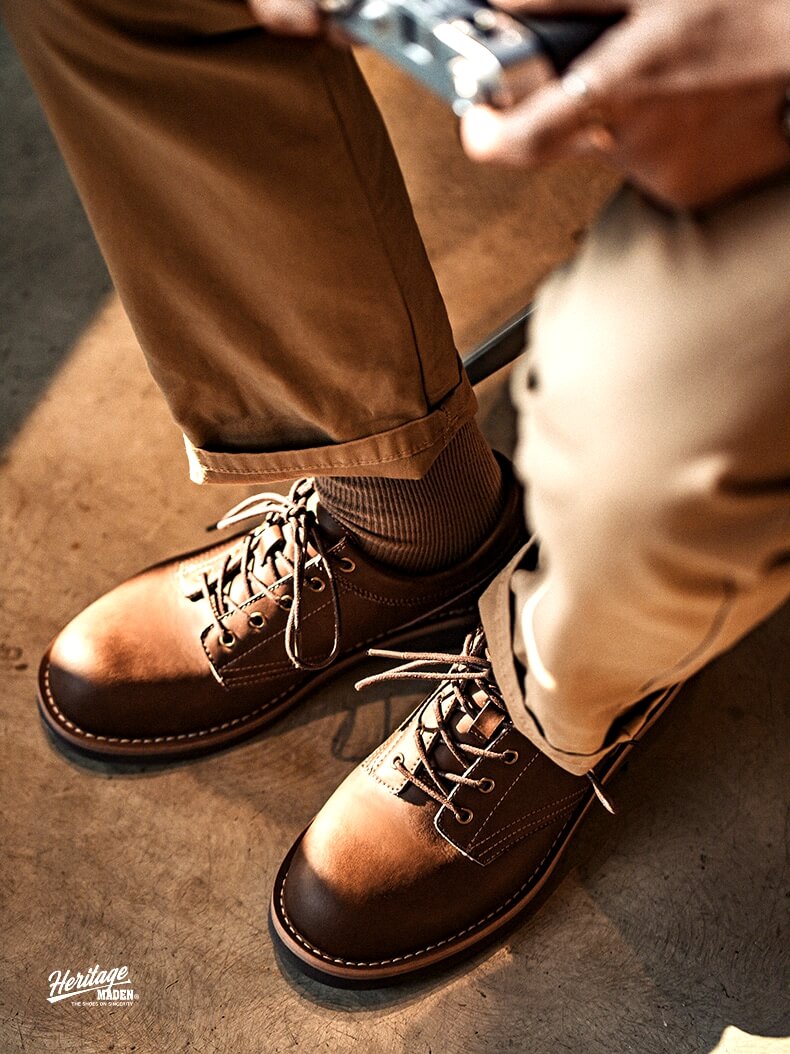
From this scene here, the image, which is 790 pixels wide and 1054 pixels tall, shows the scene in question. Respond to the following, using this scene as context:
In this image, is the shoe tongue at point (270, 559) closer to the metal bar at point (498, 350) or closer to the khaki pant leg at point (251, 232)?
the khaki pant leg at point (251, 232)

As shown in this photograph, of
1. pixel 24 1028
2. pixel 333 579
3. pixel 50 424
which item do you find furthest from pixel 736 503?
pixel 50 424

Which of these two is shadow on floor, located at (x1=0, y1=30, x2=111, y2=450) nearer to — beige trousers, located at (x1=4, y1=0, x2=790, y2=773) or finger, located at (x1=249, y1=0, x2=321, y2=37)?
beige trousers, located at (x1=4, y1=0, x2=790, y2=773)

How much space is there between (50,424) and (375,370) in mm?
660

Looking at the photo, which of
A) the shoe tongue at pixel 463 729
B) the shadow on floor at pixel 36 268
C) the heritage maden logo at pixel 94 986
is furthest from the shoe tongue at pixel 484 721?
the shadow on floor at pixel 36 268

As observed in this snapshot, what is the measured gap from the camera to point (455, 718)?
83 cm

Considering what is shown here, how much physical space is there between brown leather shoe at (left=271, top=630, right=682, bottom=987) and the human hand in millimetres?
490

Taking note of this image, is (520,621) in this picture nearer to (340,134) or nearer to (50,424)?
(340,134)

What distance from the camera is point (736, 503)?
44 cm

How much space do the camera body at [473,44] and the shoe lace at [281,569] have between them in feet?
1.70

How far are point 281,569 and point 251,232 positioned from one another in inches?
13.7

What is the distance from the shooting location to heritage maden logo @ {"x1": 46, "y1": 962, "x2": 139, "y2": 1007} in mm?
858

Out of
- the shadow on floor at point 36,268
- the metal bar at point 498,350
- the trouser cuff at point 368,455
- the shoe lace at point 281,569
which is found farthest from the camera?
the shadow on floor at point 36,268

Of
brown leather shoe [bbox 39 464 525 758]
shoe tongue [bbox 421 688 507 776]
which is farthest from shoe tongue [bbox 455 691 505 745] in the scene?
brown leather shoe [bbox 39 464 525 758]

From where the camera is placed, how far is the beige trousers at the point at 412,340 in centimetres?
43
